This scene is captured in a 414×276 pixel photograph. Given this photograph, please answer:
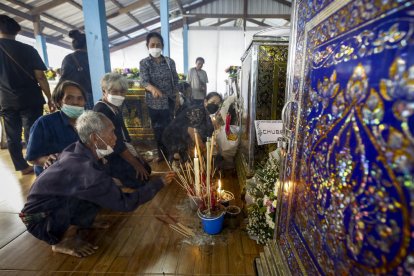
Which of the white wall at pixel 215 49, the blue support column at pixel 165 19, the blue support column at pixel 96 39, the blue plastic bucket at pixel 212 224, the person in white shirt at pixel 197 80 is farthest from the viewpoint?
the white wall at pixel 215 49

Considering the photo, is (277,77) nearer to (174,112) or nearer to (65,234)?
(174,112)

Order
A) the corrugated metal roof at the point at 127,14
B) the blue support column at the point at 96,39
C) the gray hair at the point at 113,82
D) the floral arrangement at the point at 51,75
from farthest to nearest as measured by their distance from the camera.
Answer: the corrugated metal roof at the point at 127,14, the floral arrangement at the point at 51,75, the blue support column at the point at 96,39, the gray hair at the point at 113,82

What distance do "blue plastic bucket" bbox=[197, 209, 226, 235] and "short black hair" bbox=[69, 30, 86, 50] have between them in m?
2.91

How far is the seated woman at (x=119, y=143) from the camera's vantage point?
233cm

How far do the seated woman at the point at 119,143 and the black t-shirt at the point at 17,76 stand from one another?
1.15m

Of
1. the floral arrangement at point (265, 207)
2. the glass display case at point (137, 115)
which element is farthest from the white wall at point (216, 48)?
the floral arrangement at point (265, 207)

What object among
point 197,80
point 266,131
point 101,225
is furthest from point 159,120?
point 197,80

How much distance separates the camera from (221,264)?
1.48 m

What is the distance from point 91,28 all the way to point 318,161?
10.4 ft

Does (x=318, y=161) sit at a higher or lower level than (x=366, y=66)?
lower

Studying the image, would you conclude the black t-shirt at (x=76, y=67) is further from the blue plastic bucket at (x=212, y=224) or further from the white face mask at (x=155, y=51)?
the blue plastic bucket at (x=212, y=224)

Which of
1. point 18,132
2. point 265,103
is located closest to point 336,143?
point 265,103

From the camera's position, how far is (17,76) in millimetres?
2703

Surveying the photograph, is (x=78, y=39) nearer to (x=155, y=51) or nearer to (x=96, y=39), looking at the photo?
(x=96, y=39)
